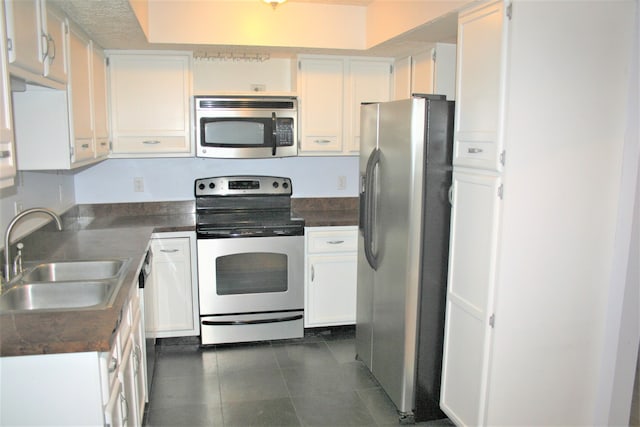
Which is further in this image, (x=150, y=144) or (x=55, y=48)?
(x=150, y=144)

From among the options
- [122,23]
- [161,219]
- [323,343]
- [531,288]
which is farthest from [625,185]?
[161,219]

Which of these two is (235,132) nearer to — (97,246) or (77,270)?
(97,246)

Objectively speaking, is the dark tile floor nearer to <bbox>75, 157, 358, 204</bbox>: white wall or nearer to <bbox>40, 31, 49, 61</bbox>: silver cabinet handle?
<bbox>75, 157, 358, 204</bbox>: white wall

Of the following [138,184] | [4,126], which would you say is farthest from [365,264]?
[4,126]

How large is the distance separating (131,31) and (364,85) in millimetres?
1747

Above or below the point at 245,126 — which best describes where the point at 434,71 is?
above

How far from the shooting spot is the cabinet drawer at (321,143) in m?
4.04

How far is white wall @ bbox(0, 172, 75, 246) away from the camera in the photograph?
2633mm

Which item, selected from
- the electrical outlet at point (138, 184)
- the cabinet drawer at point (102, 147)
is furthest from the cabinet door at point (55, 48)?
the electrical outlet at point (138, 184)

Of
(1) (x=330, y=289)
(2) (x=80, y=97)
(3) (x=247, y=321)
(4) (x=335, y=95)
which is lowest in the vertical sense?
(3) (x=247, y=321)

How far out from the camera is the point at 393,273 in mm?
2898

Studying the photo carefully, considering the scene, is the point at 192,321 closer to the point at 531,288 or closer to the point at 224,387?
the point at 224,387

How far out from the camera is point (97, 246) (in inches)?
113

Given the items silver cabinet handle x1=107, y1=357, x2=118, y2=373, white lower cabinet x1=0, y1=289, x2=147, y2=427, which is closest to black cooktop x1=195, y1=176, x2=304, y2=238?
silver cabinet handle x1=107, y1=357, x2=118, y2=373
